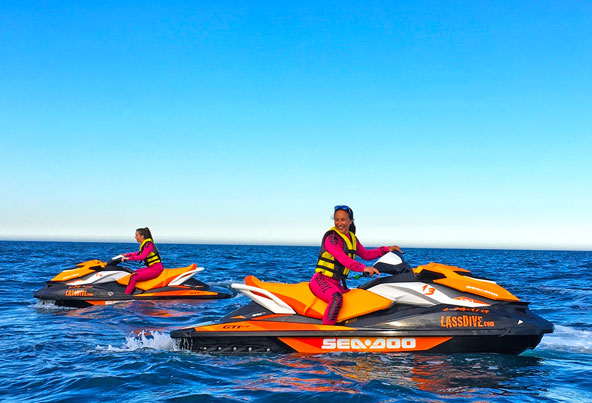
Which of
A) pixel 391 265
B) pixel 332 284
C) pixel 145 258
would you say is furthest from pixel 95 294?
pixel 391 265

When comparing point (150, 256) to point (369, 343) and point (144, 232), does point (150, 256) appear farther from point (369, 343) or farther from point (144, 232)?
point (369, 343)

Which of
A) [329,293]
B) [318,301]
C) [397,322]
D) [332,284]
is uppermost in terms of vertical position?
[332,284]

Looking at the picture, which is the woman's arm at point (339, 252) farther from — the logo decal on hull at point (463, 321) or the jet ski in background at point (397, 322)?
the logo decal on hull at point (463, 321)

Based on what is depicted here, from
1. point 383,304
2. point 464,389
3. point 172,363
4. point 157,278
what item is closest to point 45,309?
point 157,278

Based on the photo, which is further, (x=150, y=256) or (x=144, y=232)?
(x=144, y=232)

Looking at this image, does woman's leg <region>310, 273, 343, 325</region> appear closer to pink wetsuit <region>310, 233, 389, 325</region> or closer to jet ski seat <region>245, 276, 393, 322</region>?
pink wetsuit <region>310, 233, 389, 325</region>

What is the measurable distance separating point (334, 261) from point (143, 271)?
7739mm

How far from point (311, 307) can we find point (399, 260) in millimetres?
1464

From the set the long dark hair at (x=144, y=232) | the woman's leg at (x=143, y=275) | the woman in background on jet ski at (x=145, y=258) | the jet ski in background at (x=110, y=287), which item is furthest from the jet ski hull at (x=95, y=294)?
the long dark hair at (x=144, y=232)

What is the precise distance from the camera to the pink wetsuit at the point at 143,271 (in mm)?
12984

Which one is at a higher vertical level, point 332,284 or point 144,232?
point 144,232

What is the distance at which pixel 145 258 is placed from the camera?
43.6 ft

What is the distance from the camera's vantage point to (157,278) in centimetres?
1348

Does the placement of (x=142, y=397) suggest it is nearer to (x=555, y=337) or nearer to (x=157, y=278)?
(x=555, y=337)
